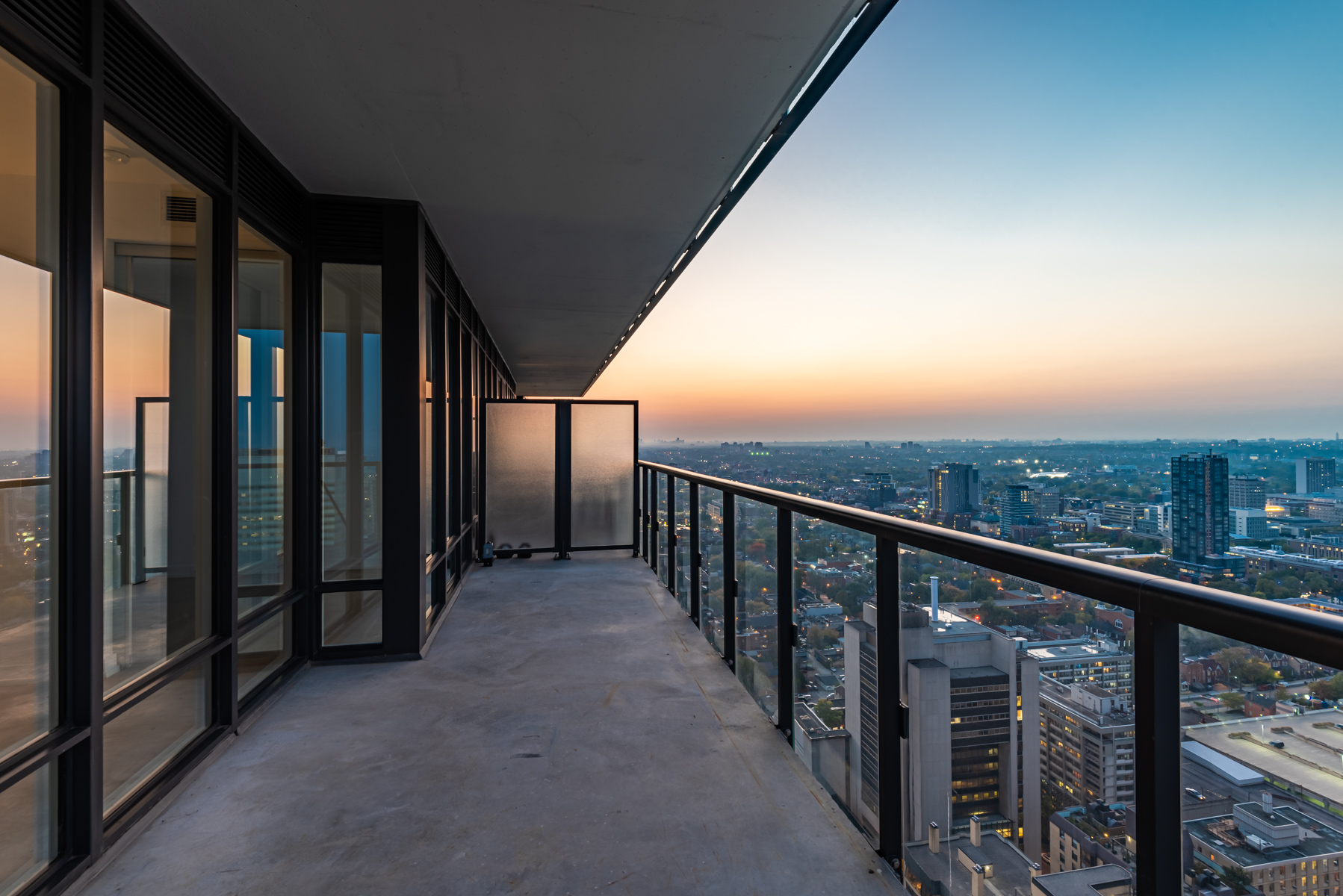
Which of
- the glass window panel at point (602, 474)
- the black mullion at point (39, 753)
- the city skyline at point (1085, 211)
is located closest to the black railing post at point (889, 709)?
the city skyline at point (1085, 211)

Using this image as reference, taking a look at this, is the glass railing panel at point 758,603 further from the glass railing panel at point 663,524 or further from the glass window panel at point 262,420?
the glass window panel at point 262,420

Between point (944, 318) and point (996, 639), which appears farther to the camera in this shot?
point (944, 318)

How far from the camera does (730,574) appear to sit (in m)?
3.27

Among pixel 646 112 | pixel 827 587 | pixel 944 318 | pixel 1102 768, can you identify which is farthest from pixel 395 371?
pixel 944 318

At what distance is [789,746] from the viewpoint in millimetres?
2451

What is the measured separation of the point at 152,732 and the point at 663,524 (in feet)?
13.4

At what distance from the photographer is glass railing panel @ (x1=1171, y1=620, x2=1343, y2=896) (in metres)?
0.66

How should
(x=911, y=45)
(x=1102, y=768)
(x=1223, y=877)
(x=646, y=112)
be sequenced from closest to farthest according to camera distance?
(x=1223, y=877) < (x=1102, y=768) < (x=646, y=112) < (x=911, y=45)

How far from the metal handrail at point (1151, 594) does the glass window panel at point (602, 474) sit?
17.8 ft

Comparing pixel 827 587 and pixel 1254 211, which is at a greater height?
pixel 1254 211

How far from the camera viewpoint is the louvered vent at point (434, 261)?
404 centimetres

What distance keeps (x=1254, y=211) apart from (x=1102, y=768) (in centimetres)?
503

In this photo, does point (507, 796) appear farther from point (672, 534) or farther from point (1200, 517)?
point (672, 534)

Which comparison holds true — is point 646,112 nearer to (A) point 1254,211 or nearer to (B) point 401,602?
(B) point 401,602
